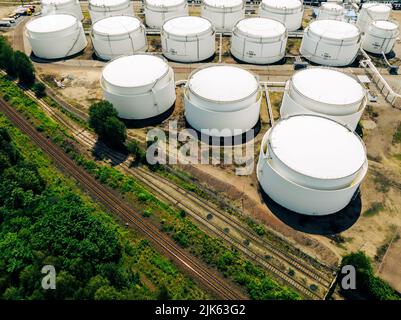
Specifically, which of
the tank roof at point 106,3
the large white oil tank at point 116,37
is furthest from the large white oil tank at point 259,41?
the tank roof at point 106,3

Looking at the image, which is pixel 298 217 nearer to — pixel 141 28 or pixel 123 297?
pixel 123 297

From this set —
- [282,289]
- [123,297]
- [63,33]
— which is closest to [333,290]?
[282,289]

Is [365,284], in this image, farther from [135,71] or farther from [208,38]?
[208,38]

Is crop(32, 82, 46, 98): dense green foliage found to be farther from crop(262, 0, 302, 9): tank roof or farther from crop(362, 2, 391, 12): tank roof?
crop(362, 2, 391, 12): tank roof

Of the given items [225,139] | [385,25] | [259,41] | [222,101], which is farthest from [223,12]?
[225,139]

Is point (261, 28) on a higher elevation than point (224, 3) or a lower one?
lower

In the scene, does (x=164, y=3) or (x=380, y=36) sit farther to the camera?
(x=164, y=3)

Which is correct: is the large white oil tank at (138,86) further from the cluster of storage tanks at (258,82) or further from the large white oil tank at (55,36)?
the large white oil tank at (55,36)
